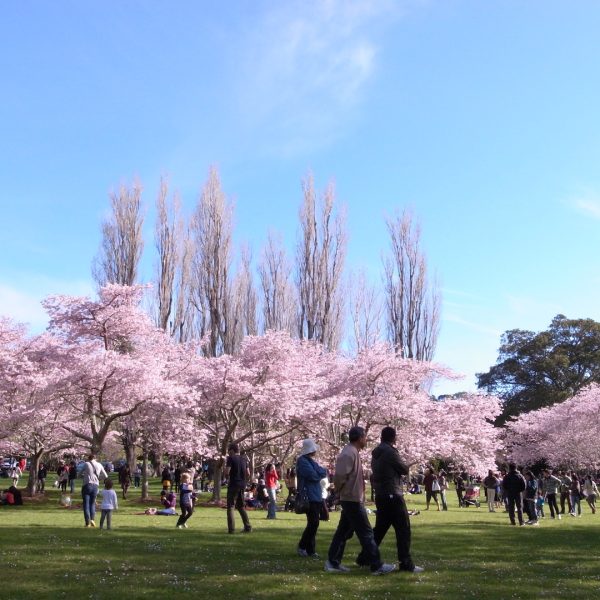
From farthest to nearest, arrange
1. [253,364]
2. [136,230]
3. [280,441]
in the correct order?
[136,230] → [280,441] → [253,364]

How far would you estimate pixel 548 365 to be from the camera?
62.7 metres

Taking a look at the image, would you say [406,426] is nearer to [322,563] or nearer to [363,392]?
[363,392]

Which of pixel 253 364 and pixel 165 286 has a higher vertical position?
pixel 165 286

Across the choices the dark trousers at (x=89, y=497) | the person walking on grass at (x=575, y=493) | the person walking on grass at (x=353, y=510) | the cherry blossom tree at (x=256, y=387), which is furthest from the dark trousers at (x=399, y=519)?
the person walking on grass at (x=575, y=493)

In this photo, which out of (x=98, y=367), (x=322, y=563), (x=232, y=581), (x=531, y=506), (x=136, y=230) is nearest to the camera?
(x=232, y=581)

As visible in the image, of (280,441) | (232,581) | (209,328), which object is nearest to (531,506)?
(232,581)

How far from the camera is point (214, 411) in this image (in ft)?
95.2

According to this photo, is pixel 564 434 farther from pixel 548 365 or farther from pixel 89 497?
pixel 89 497

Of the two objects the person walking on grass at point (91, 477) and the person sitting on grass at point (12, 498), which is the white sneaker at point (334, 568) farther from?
the person sitting on grass at point (12, 498)

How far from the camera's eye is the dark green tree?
2448 inches

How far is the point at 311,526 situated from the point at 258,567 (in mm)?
1131

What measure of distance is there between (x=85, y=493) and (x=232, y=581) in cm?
751

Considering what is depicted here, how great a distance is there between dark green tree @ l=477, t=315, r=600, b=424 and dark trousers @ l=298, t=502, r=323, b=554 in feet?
181

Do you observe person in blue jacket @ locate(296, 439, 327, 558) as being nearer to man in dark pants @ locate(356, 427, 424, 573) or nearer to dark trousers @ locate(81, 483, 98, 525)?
man in dark pants @ locate(356, 427, 424, 573)
